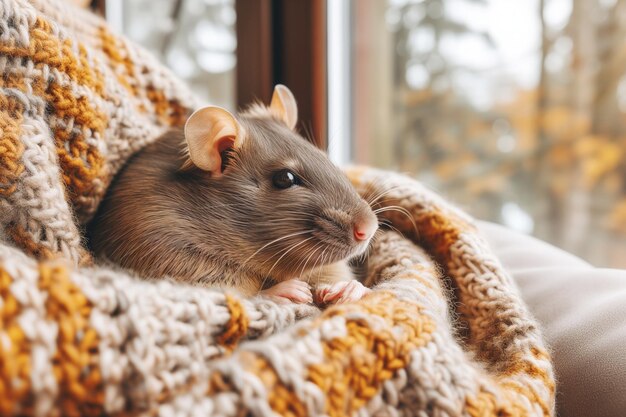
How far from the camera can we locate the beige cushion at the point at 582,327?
2.46 ft

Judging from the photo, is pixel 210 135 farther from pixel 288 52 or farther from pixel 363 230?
pixel 288 52

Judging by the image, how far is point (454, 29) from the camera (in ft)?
6.42

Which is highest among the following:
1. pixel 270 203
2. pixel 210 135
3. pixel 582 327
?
pixel 210 135

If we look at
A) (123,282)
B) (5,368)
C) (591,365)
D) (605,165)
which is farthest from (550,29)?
(5,368)

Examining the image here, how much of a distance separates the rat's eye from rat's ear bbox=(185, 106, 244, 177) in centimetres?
9

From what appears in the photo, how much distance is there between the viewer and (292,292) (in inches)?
35.2

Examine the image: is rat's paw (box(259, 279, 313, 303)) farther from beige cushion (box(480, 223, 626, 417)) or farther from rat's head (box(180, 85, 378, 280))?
beige cushion (box(480, 223, 626, 417))

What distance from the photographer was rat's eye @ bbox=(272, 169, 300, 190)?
103cm

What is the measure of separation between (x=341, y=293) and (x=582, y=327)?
1.17 ft

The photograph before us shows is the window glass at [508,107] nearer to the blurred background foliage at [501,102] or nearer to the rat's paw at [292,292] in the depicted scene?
the blurred background foliage at [501,102]

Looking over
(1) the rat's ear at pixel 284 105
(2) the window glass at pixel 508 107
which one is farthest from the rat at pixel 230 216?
(2) the window glass at pixel 508 107

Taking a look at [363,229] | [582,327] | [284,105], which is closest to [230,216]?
[363,229]

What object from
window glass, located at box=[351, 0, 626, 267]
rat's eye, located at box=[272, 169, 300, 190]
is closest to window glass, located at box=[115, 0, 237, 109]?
window glass, located at box=[351, 0, 626, 267]

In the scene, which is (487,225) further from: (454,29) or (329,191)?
(454,29)
